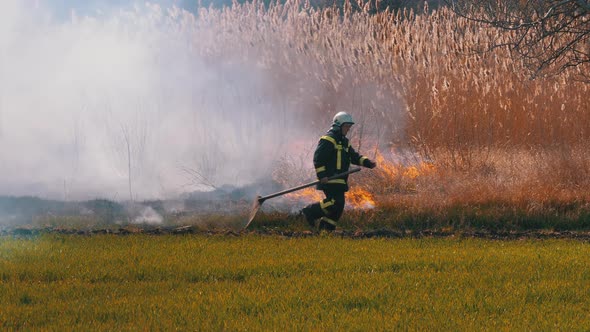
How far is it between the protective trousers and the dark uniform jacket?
9 centimetres

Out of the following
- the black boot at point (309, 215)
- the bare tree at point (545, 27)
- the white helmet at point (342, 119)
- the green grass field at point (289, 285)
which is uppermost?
the bare tree at point (545, 27)

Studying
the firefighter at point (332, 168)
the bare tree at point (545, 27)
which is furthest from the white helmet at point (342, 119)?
the bare tree at point (545, 27)

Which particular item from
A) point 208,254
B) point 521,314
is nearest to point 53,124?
point 208,254

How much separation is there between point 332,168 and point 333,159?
139mm

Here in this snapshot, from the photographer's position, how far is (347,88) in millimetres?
18172

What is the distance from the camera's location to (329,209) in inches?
501

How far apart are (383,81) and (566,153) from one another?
400 cm

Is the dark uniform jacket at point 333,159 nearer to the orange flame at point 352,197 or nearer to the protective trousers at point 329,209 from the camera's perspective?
the protective trousers at point 329,209

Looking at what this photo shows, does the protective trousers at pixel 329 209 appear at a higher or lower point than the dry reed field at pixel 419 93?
lower

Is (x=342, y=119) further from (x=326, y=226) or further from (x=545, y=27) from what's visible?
(x=545, y=27)

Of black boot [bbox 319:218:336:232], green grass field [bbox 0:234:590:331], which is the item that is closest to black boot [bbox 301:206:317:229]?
black boot [bbox 319:218:336:232]

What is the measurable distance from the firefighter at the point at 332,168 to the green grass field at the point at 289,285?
1.35 m

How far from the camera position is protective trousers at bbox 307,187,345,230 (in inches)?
499

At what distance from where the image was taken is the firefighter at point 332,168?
12.7m
